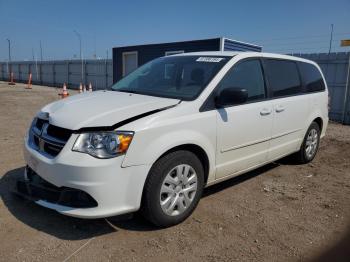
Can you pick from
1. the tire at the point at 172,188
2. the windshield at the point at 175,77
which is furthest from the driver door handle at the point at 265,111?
the tire at the point at 172,188

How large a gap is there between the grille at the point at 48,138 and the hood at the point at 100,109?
64mm

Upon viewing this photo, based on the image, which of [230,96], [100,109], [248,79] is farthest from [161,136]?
[248,79]

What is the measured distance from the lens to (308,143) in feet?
18.6

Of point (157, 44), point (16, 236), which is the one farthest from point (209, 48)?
point (16, 236)

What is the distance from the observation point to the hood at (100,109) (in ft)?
9.94

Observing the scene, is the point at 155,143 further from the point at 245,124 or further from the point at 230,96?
the point at 245,124

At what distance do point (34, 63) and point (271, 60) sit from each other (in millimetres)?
32206

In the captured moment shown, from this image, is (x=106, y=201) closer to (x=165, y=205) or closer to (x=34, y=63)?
(x=165, y=205)

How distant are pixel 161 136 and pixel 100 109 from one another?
0.65 metres

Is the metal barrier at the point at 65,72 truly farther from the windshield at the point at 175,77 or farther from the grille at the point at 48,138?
the grille at the point at 48,138

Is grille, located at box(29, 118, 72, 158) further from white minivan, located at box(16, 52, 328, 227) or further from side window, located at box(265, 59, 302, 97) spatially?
side window, located at box(265, 59, 302, 97)

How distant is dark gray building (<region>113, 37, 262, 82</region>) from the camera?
1429cm

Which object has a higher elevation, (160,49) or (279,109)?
(160,49)

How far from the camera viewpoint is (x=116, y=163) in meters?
2.87
